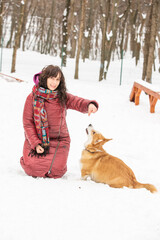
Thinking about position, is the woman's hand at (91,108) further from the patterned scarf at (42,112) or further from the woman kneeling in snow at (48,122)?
the patterned scarf at (42,112)

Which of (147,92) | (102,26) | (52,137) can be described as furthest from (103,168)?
(102,26)

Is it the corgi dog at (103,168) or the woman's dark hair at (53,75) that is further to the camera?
the woman's dark hair at (53,75)

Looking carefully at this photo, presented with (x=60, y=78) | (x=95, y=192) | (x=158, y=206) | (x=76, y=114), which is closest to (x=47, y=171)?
(x=95, y=192)

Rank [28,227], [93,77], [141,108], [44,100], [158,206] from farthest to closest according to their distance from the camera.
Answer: [93,77]
[141,108]
[44,100]
[158,206]
[28,227]

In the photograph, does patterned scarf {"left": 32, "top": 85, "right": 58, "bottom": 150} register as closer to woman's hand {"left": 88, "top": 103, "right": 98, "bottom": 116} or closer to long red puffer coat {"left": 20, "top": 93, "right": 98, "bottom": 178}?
long red puffer coat {"left": 20, "top": 93, "right": 98, "bottom": 178}

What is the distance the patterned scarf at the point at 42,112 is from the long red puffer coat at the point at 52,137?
0.25ft

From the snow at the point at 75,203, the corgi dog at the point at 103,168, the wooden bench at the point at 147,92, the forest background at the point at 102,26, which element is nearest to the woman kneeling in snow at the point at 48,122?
the snow at the point at 75,203

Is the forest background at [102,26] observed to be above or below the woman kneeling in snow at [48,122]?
above

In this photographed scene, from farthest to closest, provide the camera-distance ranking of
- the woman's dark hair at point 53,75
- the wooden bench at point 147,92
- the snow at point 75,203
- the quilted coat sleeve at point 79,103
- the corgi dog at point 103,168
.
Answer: the wooden bench at point 147,92 → the quilted coat sleeve at point 79,103 → the woman's dark hair at point 53,75 → the corgi dog at point 103,168 → the snow at point 75,203

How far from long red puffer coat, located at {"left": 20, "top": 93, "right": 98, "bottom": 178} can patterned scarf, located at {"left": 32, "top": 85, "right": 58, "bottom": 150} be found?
76 mm

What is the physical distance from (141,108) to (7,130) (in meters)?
4.39

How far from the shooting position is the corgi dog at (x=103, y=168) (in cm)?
310

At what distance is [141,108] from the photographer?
28.1 feet

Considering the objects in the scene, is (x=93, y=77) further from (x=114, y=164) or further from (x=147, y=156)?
(x=114, y=164)
